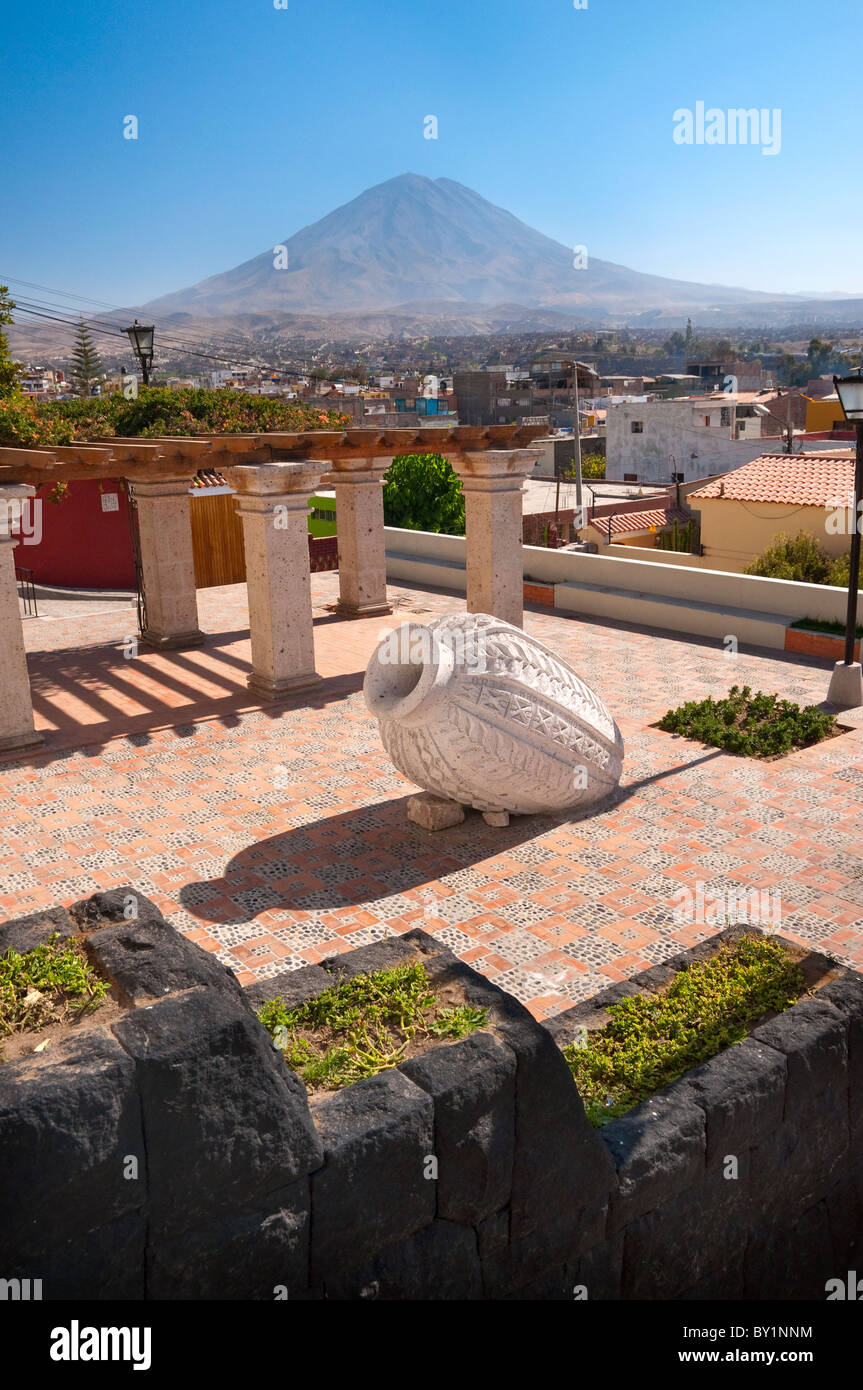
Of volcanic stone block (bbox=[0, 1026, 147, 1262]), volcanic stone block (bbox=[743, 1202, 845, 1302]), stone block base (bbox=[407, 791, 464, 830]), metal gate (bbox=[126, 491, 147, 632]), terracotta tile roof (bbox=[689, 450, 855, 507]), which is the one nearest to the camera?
volcanic stone block (bbox=[0, 1026, 147, 1262])

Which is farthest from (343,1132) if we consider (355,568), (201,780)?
(355,568)

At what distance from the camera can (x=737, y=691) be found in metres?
12.2

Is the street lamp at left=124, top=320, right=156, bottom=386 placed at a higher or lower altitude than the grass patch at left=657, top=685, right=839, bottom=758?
higher

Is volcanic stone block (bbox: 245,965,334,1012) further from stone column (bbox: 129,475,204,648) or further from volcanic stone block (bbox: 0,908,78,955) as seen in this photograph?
stone column (bbox: 129,475,204,648)

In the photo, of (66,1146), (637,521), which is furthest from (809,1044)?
(637,521)

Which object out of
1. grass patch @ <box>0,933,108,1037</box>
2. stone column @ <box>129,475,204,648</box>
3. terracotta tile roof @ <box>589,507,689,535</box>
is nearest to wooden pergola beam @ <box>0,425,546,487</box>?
stone column @ <box>129,475,204,648</box>

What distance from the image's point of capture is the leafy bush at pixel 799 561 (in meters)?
18.0

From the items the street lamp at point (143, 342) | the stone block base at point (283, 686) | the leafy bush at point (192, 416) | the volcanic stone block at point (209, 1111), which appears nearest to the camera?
the volcanic stone block at point (209, 1111)

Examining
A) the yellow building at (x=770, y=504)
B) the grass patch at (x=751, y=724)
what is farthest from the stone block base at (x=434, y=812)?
the yellow building at (x=770, y=504)

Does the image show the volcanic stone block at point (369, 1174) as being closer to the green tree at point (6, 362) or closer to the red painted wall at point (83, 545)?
the green tree at point (6, 362)

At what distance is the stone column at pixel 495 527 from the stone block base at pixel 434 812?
5699 millimetres

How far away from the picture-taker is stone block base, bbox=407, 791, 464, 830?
9.23 meters

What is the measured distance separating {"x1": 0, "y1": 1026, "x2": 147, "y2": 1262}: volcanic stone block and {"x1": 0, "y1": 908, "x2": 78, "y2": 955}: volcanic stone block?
40.8 inches
